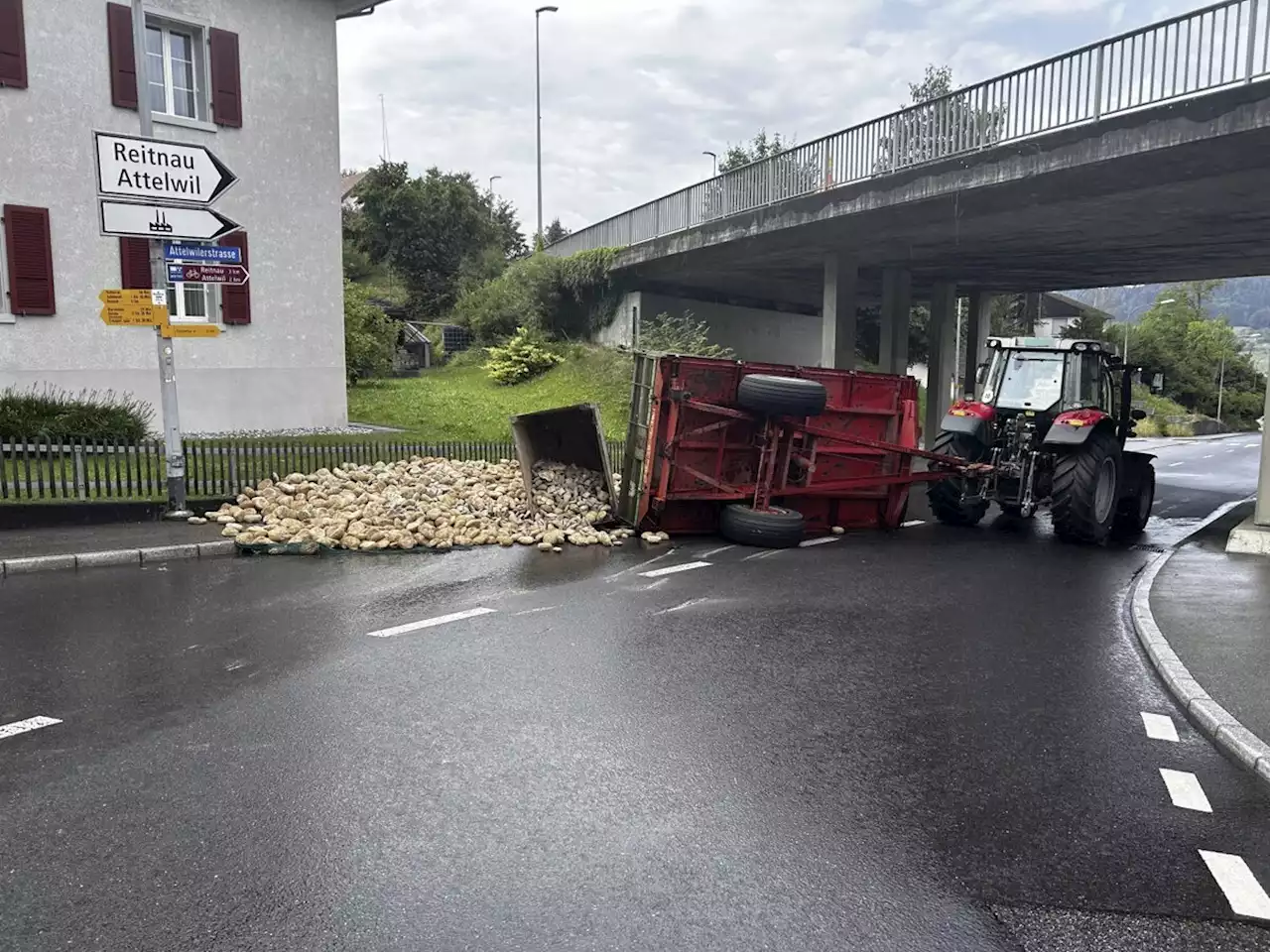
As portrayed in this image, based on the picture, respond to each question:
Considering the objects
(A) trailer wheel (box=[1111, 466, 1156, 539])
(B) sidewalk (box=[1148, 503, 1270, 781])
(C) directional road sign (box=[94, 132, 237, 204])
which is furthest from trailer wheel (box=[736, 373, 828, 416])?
(C) directional road sign (box=[94, 132, 237, 204])

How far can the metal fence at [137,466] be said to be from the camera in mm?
11070

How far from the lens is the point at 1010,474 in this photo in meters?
12.5

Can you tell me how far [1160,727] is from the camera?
5.44m

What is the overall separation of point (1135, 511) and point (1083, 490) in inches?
96.3

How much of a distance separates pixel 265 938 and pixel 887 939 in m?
2.08

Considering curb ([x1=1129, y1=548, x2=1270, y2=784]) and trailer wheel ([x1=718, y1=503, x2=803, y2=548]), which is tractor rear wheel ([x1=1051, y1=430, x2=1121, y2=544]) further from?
curb ([x1=1129, y1=548, x2=1270, y2=784])

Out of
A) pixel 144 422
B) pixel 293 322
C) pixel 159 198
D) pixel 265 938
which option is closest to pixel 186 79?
pixel 293 322

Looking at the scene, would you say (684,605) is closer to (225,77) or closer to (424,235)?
(225,77)

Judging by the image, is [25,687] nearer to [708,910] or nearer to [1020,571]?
[708,910]

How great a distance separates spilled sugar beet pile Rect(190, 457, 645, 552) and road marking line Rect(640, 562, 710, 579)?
4.29 ft

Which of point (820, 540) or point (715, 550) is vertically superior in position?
point (715, 550)

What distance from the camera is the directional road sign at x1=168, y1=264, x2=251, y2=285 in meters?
11.2

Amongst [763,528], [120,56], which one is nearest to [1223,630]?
[763,528]

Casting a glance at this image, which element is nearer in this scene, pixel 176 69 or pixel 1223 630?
pixel 1223 630
